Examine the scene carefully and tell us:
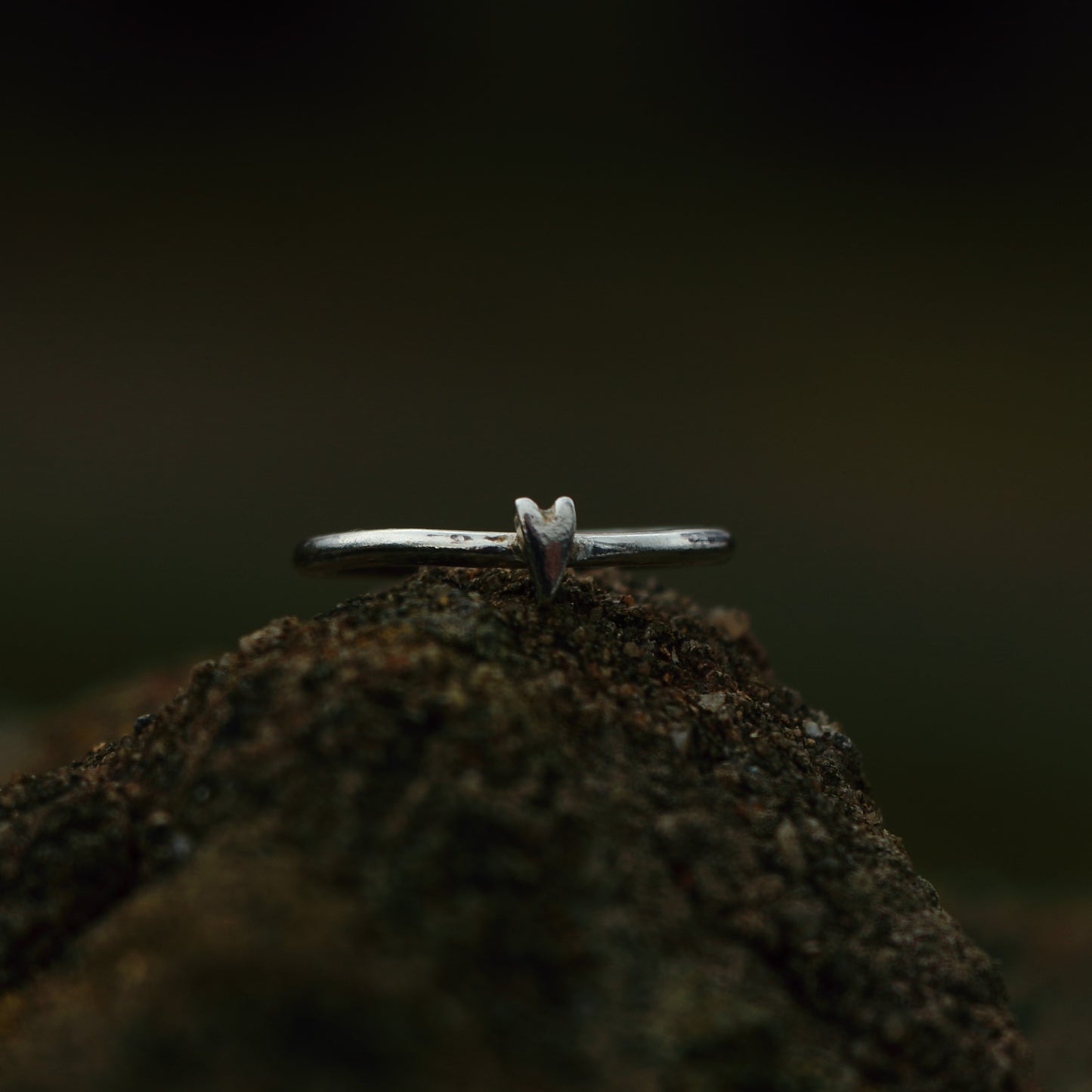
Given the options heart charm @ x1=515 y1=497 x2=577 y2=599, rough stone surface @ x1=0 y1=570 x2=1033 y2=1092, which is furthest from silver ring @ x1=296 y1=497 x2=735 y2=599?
rough stone surface @ x1=0 y1=570 x2=1033 y2=1092

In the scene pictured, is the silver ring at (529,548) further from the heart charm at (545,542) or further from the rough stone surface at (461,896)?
the rough stone surface at (461,896)

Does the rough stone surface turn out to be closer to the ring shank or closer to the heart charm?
the heart charm

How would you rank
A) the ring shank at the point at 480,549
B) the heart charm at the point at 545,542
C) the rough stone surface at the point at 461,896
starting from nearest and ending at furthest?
the rough stone surface at the point at 461,896 → the heart charm at the point at 545,542 → the ring shank at the point at 480,549

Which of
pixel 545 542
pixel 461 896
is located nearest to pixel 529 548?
pixel 545 542

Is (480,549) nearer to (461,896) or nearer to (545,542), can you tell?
(545,542)

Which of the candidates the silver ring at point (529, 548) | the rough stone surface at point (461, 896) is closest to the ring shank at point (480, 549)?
the silver ring at point (529, 548)

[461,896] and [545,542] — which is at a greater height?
[545,542]
